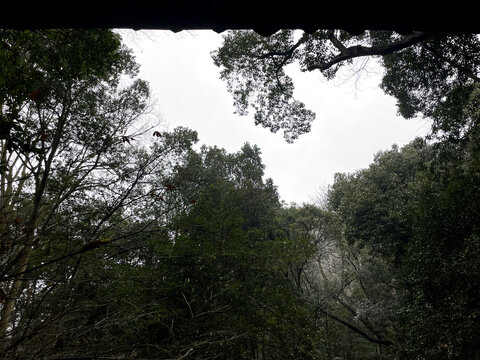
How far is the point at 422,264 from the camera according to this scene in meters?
8.02

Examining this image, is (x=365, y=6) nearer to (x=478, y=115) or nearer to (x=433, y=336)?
(x=478, y=115)

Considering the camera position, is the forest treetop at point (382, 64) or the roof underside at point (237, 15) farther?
the forest treetop at point (382, 64)

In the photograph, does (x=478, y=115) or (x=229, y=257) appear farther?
(x=229, y=257)

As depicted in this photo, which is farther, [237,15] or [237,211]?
[237,211]

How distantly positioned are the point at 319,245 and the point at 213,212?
40.0 feet

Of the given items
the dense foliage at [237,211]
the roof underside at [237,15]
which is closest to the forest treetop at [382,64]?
the dense foliage at [237,211]

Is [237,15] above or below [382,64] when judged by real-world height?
below

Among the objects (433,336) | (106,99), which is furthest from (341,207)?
(106,99)

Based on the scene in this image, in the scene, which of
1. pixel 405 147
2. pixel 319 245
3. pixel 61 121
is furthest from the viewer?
pixel 319 245

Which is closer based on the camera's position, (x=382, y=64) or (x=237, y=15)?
(x=237, y=15)

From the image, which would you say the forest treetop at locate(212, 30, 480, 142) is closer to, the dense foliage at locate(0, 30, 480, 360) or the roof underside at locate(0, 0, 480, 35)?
the dense foliage at locate(0, 30, 480, 360)

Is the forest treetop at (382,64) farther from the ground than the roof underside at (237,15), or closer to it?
farther from the ground

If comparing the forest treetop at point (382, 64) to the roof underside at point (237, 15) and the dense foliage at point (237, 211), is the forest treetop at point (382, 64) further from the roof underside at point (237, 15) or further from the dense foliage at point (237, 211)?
the roof underside at point (237, 15)

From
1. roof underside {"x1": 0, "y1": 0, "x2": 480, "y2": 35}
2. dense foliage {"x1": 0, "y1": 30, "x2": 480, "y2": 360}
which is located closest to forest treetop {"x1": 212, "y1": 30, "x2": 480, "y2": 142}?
dense foliage {"x1": 0, "y1": 30, "x2": 480, "y2": 360}
